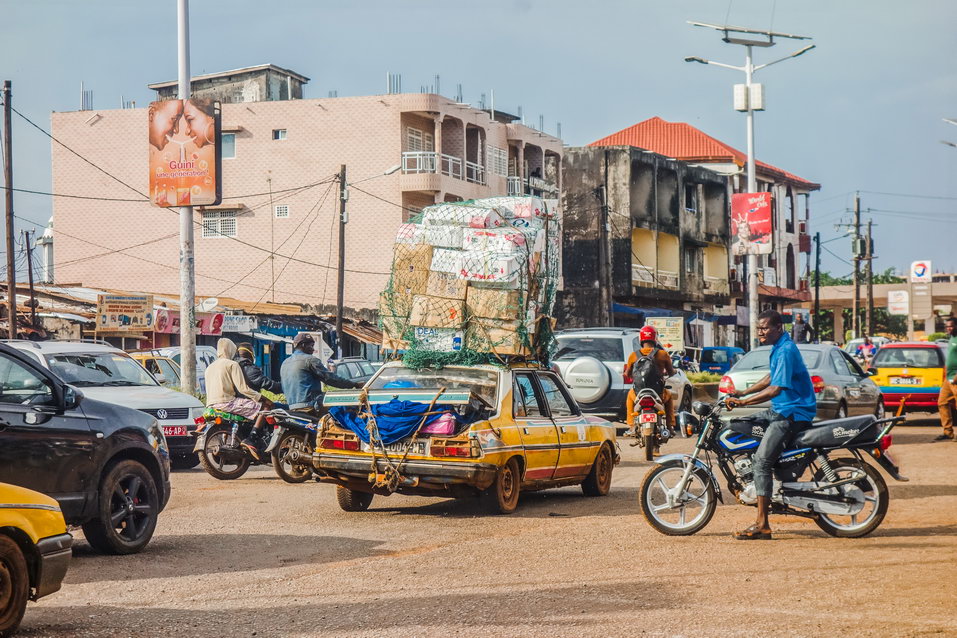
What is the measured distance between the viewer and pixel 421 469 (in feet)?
37.1

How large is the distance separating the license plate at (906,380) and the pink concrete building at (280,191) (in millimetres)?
25221

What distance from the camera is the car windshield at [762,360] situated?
2097 cm

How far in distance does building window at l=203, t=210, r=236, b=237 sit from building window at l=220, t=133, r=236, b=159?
7.57ft

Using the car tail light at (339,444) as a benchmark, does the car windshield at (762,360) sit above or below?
above

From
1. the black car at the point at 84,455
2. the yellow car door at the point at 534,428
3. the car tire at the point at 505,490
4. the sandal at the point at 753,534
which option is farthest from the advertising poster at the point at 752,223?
the black car at the point at 84,455

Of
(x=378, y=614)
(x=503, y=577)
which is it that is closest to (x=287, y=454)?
(x=503, y=577)

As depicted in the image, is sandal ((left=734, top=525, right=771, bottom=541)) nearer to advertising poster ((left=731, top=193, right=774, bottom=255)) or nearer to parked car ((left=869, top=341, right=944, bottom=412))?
parked car ((left=869, top=341, right=944, bottom=412))

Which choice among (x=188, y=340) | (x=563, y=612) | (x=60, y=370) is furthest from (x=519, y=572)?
(x=188, y=340)

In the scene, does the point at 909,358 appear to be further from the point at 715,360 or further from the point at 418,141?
the point at 418,141

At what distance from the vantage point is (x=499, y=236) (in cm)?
1346

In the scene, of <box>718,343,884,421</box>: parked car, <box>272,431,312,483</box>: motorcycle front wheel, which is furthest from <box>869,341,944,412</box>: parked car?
<box>272,431,312,483</box>: motorcycle front wheel

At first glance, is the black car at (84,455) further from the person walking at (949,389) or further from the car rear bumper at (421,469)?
the person walking at (949,389)

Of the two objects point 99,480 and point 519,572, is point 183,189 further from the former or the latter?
point 519,572

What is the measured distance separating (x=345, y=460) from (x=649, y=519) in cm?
303
